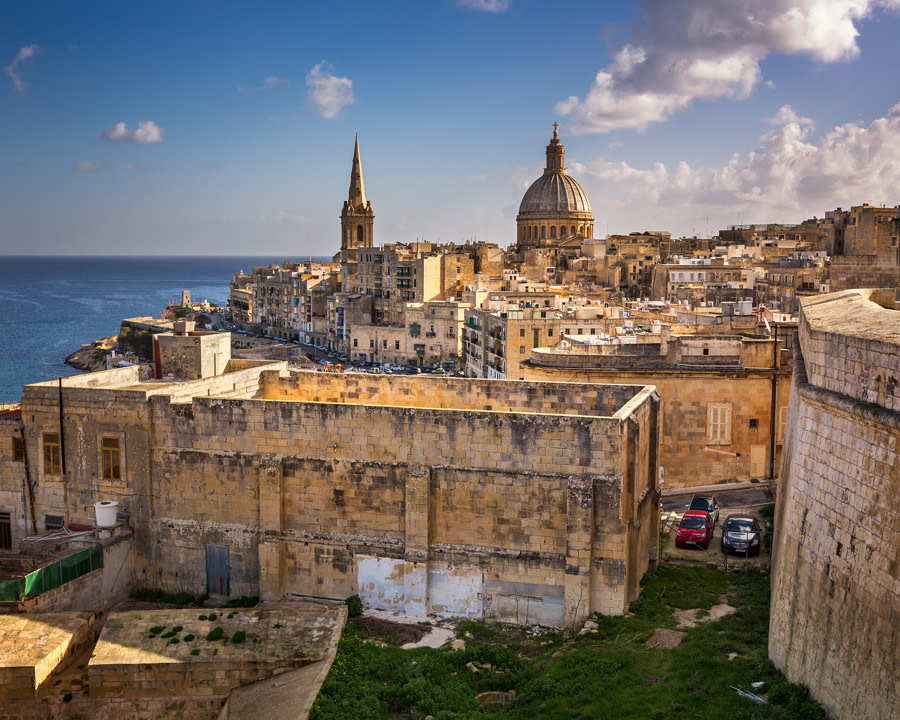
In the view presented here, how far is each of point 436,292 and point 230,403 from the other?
5863 centimetres

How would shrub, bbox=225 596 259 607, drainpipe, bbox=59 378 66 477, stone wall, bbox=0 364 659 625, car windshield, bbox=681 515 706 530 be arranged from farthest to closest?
car windshield, bbox=681 515 706 530
drainpipe, bbox=59 378 66 477
shrub, bbox=225 596 259 607
stone wall, bbox=0 364 659 625

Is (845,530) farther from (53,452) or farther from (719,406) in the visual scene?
(53,452)

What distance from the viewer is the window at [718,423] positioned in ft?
78.4

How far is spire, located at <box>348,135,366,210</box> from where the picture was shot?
10881 cm

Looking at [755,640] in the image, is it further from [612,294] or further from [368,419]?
[612,294]

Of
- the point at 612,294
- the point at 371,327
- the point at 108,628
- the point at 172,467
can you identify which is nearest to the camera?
the point at 108,628

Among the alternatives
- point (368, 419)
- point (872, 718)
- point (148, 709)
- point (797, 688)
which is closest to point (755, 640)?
point (797, 688)

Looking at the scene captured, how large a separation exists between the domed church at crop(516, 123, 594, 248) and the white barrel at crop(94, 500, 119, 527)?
86.0 m

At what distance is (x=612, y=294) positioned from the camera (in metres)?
65.2

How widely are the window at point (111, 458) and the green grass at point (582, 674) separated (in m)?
5.68

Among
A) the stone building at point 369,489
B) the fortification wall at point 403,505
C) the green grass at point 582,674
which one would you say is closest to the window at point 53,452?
the stone building at point 369,489

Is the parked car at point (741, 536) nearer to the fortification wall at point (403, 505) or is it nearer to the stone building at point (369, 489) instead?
the stone building at point (369, 489)

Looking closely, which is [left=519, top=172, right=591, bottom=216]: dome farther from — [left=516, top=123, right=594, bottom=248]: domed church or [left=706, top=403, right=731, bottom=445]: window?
[left=706, top=403, right=731, bottom=445]: window

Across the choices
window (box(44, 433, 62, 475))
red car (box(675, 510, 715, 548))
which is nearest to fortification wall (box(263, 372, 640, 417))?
red car (box(675, 510, 715, 548))
